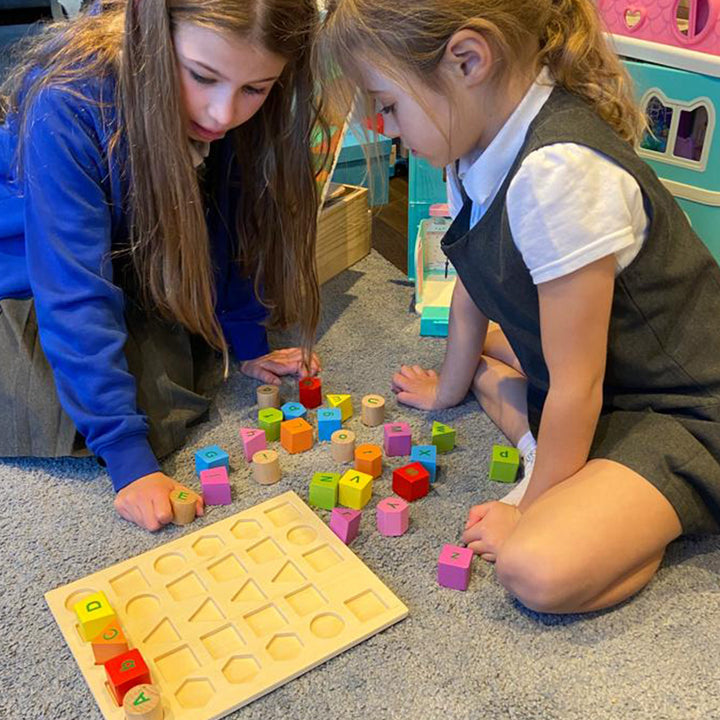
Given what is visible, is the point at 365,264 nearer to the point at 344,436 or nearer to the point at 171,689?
the point at 344,436

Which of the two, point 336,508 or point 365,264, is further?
point 365,264

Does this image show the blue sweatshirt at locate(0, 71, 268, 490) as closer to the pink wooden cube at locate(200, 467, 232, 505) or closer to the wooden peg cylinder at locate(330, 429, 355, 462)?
the pink wooden cube at locate(200, 467, 232, 505)

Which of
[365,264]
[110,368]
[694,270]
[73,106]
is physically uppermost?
[73,106]

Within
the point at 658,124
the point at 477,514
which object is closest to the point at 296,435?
the point at 477,514

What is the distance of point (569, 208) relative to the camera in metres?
0.78

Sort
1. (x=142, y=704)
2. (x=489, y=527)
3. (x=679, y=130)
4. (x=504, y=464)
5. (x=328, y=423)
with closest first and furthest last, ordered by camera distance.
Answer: (x=142, y=704)
(x=489, y=527)
(x=504, y=464)
(x=328, y=423)
(x=679, y=130)

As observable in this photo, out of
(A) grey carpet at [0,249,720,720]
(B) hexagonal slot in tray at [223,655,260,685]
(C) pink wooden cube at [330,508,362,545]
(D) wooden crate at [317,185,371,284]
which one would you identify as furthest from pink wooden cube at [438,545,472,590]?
(D) wooden crate at [317,185,371,284]

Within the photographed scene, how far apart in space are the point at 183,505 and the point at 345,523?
0.65ft

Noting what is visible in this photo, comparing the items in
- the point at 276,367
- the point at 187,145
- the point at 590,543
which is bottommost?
the point at 276,367

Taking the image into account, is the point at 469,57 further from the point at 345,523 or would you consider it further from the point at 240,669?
the point at 240,669

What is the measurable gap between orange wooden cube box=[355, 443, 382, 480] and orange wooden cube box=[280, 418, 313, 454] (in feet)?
0.30

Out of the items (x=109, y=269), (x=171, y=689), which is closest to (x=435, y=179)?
(x=109, y=269)

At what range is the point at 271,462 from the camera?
103cm

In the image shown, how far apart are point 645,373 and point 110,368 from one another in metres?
0.64
